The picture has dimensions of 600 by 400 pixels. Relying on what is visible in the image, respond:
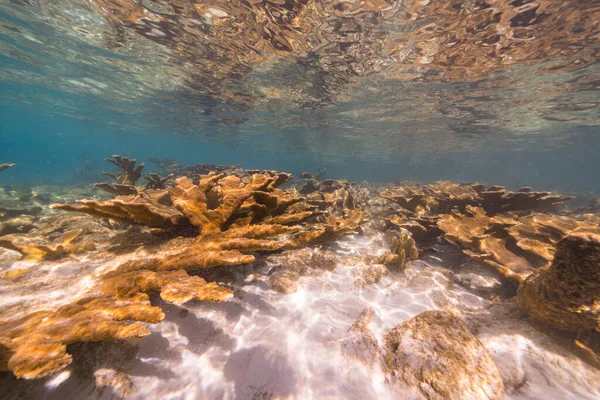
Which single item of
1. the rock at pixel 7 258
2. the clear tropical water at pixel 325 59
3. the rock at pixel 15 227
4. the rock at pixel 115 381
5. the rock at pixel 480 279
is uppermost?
the clear tropical water at pixel 325 59

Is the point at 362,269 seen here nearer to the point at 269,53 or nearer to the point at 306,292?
the point at 306,292

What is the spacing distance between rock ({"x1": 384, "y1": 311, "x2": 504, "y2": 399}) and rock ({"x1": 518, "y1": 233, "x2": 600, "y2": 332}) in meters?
0.85

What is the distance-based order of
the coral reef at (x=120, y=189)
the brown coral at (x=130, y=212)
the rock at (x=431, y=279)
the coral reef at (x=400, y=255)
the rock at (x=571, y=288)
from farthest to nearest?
1. the coral reef at (x=120, y=189)
2. the coral reef at (x=400, y=255)
3. the rock at (x=431, y=279)
4. the brown coral at (x=130, y=212)
5. the rock at (x=571, y=288)

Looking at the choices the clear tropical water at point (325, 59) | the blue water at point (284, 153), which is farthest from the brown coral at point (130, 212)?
the blue water at point (284, 153)

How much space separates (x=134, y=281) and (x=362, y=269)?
284 cm

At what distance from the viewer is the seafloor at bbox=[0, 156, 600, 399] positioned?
164 cm

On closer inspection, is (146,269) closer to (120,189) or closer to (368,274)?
(368,274)

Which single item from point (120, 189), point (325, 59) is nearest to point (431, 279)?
point (120, 189)

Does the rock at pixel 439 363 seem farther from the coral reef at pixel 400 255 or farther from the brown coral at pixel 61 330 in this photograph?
the brown coral at pixel 61 330

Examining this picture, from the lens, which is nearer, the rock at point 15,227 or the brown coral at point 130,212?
the brown coral at point 130,212

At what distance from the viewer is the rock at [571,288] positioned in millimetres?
1836

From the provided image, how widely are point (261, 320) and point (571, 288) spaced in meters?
2.74

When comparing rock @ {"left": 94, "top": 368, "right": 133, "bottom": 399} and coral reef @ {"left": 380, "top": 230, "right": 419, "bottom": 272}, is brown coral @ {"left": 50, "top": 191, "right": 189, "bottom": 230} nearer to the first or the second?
rock @ {"left": 94, "top": 368, "right": 133, "bottom": 399}

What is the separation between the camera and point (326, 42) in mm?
11141
